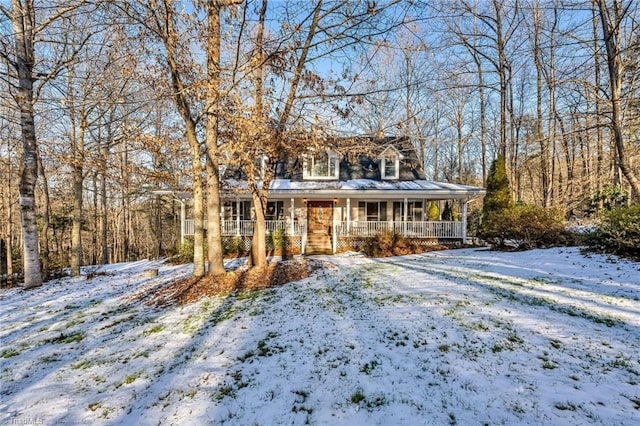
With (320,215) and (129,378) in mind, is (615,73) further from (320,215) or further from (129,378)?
(129,378)

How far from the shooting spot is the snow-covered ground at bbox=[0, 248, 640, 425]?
2.49m

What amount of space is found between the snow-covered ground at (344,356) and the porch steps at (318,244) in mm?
7011

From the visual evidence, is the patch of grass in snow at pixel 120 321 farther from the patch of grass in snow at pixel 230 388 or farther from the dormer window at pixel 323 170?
the dormer window at pixel 323 170

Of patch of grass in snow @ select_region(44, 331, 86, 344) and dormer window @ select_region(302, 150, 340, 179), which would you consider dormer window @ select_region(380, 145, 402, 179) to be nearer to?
dormer window @ select_region(302, 150, 340, 179)

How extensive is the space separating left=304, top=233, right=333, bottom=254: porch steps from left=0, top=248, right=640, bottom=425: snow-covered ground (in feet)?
23.0

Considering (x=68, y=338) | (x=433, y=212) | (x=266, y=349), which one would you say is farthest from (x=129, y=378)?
(x=433, y=212)

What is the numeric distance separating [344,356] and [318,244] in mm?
11038

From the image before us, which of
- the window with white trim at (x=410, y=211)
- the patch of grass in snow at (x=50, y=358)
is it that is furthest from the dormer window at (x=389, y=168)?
the patch of grass in snow at (x=50, y=358)

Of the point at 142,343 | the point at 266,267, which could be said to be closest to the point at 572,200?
the point at 266,267

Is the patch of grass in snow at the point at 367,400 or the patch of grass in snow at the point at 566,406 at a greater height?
the patch of grass in snow at the point at 566,406

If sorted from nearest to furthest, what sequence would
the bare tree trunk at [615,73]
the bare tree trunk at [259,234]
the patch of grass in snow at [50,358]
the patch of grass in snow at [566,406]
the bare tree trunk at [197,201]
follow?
1. the patch of grass in snow at [566,406]
2. the patch of grass in snow at [50,358]
3. the bare tree trunk at [197,201]
4. the bare tree trunk at [615,73]
5. the bare tree trunk at [259,234]

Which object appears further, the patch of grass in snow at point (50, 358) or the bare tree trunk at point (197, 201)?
the bare tree trunk at point (197, 201)

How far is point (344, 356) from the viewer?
3.40 metres

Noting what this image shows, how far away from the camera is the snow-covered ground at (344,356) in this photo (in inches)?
98.1
